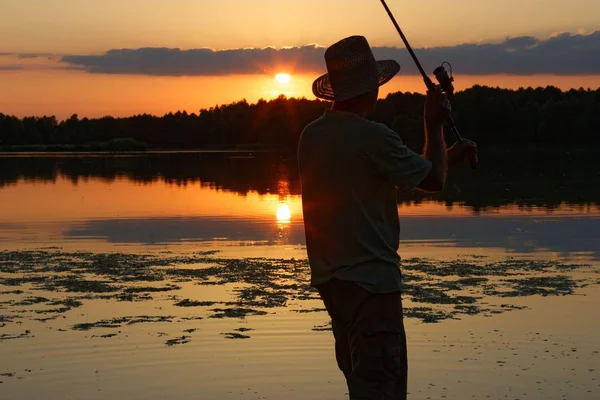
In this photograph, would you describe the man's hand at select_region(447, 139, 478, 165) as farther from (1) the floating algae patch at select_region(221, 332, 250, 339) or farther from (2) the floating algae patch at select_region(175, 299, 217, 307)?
(2) the floating algae patch at select_region(175, 299, 217, 307)

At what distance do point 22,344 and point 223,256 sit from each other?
625cm

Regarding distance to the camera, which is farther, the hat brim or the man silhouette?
the hat brim

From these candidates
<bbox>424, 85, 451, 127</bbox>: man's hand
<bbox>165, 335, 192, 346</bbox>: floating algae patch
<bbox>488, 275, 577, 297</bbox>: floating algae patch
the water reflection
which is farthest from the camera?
the water reflection

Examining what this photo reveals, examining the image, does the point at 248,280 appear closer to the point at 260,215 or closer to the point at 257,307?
the point at 257,307

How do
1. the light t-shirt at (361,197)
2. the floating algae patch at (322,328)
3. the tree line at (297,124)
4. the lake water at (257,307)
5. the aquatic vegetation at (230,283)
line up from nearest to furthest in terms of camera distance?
the light t-shirt at (361,197) < the lake water at (257,307) < the floating algae patch at (322,328) < the aquatic vegetation at (230,283) < the tree line at (297,124)

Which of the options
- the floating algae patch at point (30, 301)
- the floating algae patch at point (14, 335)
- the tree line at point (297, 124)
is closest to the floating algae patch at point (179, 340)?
the floating algae patch at point (14, 335)

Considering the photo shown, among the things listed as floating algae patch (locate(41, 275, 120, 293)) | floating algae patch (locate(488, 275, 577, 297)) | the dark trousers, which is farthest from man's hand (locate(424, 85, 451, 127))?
floating algae patch (locate(41, 275, 120, 293))

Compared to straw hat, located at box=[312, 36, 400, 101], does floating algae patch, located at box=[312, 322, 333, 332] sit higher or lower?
lower

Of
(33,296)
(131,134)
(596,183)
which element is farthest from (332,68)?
(131,134)

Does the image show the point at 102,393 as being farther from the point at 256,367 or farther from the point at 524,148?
the point at 524,148

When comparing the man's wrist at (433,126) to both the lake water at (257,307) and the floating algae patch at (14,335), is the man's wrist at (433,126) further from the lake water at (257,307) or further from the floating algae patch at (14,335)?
the floating algae patch at (14,335)

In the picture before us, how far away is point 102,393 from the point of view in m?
7.60

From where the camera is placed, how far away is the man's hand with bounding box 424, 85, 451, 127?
430 centimetres

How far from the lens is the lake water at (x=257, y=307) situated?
7.93 metres
